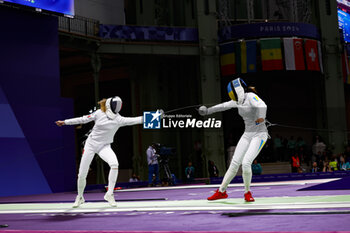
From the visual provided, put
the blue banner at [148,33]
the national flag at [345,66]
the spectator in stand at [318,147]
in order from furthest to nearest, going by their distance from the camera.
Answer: the national flag at [345,66]
the spectator in stand at [318,147]
the blue banner at [148,33]

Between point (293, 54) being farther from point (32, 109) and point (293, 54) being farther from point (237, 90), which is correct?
point (237, 90)

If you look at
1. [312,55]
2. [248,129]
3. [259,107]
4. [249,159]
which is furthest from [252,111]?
[312,55]

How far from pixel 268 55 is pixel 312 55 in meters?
2.13

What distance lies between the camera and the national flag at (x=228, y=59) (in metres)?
23.2

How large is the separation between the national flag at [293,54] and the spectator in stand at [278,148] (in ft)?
10.4

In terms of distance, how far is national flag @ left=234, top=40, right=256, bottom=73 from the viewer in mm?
23078

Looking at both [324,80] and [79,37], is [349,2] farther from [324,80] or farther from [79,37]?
[79,37]

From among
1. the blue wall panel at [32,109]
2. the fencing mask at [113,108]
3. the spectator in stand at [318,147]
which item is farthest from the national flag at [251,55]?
the fencing mask at [113,108]

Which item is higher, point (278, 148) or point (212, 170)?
point (278, 148)

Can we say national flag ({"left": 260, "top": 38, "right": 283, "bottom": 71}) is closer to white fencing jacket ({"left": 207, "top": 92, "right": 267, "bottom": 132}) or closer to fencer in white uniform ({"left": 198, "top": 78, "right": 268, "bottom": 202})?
fencer in white uniform ({"left": 198, "top": 78, "right": 268, "bottom": 202})

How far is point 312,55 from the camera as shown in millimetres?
23547

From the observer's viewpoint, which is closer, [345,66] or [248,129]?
[248,129]

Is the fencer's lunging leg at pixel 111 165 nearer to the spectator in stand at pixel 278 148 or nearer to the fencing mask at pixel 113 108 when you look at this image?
the fencing mask at pixel 113 108

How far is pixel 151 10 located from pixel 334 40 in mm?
8619
